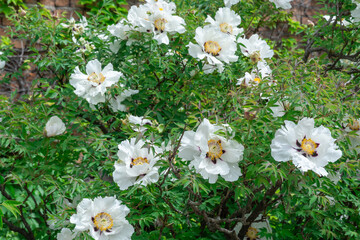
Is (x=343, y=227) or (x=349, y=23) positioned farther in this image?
(x=349, y=23)

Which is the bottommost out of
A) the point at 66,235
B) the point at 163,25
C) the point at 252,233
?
the point at 252,233

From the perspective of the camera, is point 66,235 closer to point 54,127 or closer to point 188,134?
point 54,127

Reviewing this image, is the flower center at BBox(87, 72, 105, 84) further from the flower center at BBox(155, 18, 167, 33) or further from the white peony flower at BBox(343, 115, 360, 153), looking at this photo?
the white peony flower at BBox(343, 115, 360, 153)

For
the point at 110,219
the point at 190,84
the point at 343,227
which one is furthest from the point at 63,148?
the point at 343,227

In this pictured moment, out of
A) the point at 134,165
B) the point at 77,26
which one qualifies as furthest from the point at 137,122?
the point at 77,26

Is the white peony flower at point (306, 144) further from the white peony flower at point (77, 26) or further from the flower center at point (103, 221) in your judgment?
the white peony flower at point (77, 26)

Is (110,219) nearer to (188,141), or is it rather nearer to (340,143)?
(188,141)

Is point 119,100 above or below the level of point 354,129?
below

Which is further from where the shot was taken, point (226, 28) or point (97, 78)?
point (226, 28)

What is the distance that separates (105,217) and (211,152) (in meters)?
0.42

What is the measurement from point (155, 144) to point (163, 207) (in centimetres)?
30

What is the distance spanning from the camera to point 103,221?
1429mm

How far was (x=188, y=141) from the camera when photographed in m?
1.35

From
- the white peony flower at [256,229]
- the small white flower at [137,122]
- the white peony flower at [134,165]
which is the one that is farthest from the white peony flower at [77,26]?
the white peony flower at [256,229]
